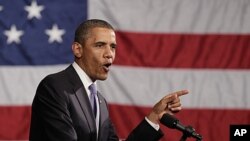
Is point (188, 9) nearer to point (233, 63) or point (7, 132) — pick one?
point (233, 63)

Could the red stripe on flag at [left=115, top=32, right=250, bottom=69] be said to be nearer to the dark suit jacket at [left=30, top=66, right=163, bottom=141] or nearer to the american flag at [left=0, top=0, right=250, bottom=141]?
the american flag at [left=0, top=0, right=250, bottom=141]

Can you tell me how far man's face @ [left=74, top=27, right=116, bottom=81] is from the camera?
1.59 m

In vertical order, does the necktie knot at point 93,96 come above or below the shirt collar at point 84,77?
below

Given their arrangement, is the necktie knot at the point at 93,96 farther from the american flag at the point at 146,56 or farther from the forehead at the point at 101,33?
the american flag at the point at 146,56

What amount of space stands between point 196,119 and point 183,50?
35cm

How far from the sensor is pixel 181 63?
8.70 feet

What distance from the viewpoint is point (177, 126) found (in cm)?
134

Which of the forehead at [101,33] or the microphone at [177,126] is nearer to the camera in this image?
the microphone at [177,126]

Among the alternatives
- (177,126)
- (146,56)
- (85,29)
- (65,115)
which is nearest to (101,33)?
(85,29)

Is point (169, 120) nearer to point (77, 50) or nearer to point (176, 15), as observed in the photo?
point (77, 50)

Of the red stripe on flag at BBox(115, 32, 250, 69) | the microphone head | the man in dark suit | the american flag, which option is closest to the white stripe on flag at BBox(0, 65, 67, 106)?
the american flag

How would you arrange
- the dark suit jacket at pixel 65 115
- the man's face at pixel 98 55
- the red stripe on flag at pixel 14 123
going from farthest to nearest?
the red stripe on flag at pixel 14 123 → the man's face at pixel 98 55 → the dark suit jacket at pixel 65 115

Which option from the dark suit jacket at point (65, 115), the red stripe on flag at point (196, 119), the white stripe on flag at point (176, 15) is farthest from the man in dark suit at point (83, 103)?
the white stripe on flag at point (176, 15)

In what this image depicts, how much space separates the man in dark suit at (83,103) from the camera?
1.46 m
